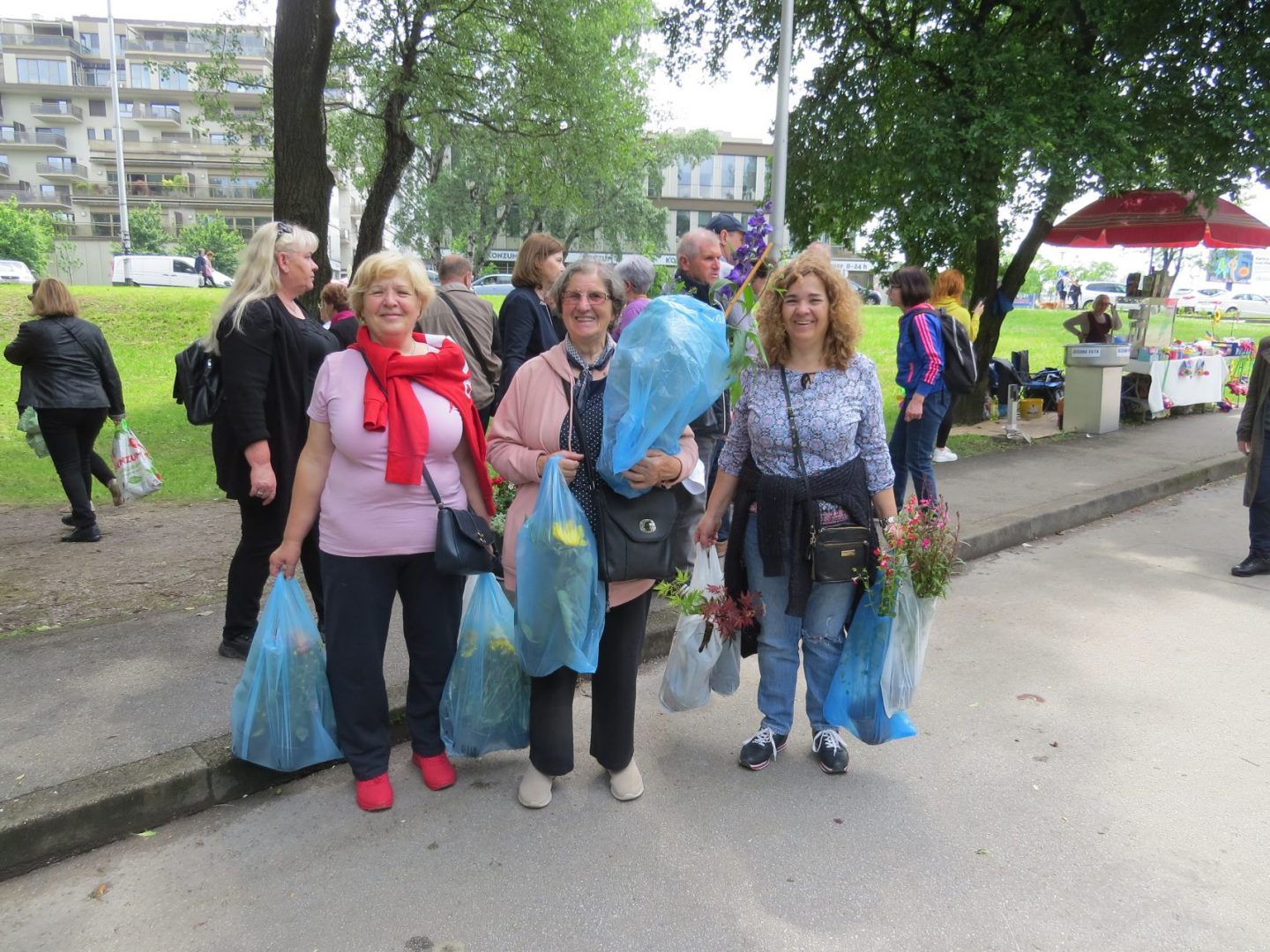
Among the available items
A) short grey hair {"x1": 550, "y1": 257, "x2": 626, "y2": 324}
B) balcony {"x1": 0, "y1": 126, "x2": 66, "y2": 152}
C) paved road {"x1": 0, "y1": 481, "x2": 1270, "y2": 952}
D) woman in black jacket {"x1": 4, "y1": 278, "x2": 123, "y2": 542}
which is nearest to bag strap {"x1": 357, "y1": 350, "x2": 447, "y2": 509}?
short grey hair {"x1": 550, "y1": 257, "x2": 626, "y2": 324}

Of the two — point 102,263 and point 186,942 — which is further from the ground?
point 102,263

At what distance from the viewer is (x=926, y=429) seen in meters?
6.24

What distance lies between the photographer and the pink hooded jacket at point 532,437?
9.55 ft

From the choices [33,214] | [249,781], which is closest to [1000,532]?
[249,781]

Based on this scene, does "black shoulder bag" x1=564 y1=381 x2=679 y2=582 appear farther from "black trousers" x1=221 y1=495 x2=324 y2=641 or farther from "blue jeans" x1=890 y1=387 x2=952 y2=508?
"blue jeans" x1=890 y1=387 x2=952 y2=508

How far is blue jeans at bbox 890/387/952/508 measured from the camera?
623 centimetres

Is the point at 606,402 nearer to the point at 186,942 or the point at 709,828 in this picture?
the point at 709,828

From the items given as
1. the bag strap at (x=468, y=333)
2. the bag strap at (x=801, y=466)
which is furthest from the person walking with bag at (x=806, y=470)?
the bag strap at (x=468, y=333)

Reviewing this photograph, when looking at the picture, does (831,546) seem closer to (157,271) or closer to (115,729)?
(115,729)

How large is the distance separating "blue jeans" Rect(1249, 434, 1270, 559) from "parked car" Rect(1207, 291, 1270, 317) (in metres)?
40.7

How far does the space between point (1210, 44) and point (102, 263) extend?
69.0m

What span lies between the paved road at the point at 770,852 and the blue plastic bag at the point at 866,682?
205 mm

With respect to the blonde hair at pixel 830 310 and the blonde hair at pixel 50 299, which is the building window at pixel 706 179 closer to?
the blonde hair at pixel 50 299

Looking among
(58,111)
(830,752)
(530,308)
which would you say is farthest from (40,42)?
(830,752)
